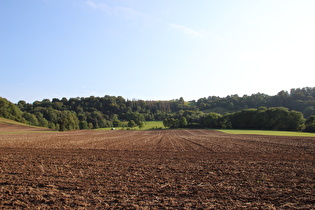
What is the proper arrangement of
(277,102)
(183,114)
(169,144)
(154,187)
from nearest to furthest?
1. (154,187)
2. (169,144)
3. (183,114)
4. (277,102)

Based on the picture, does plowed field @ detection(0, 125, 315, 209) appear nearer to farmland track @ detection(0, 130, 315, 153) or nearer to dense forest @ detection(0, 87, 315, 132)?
farmland track @ detection(0, 130, 315, 153)

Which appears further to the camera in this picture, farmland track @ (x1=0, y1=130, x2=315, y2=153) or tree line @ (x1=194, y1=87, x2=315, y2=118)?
tree line @ (x1=194, y1=87, x2=315, y2=118)

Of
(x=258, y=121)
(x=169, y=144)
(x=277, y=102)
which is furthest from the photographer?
(x=277, y=102)

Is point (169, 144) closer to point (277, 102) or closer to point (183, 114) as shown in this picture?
point (183, 114)

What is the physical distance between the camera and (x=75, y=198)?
328 inches

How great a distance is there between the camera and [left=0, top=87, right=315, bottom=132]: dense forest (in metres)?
88.6

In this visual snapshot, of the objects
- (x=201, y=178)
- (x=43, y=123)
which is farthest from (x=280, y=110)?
(x=43, y=123)

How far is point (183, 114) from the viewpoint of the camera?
14675 cm

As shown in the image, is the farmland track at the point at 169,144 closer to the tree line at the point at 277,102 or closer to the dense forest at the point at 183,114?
the dense forest at the point at 183,114

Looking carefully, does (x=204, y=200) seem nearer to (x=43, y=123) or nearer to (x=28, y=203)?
(x=28, y=203)

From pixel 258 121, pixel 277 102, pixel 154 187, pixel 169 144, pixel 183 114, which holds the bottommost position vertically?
pixel 169 144

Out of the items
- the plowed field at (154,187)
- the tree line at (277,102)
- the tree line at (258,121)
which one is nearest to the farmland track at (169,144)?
the plowed field at (154,187)

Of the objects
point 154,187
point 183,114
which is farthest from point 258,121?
point 154,187

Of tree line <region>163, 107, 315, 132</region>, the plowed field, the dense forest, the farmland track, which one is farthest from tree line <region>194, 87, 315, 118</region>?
A: the plowed field
